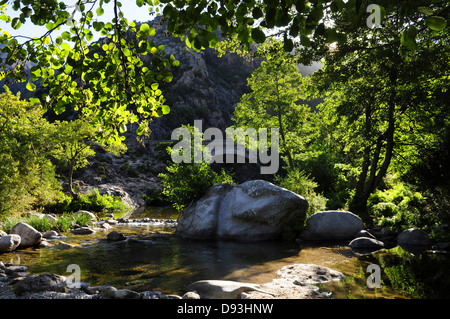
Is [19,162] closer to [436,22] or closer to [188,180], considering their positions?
[188,180]

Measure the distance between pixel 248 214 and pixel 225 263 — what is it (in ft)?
11.5

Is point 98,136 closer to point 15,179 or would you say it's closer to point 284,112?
point 15,179

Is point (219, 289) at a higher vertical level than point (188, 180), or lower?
lower

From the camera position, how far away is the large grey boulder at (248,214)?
11.0 meters

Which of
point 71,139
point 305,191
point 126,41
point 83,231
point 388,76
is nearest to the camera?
point 126,41

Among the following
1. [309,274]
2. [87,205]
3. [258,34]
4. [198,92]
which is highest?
[198,92]

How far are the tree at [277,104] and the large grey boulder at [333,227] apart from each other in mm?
10624

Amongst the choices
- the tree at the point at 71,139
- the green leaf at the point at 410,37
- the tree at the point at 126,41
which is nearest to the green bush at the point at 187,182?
the tree at the point at 126,41

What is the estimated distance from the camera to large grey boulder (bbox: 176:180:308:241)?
11.0m

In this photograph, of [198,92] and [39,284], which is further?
[198,92]

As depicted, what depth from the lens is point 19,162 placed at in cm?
1566

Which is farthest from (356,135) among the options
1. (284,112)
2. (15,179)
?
(15,179)

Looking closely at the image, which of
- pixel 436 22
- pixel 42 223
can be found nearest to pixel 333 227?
pixel 436 22
